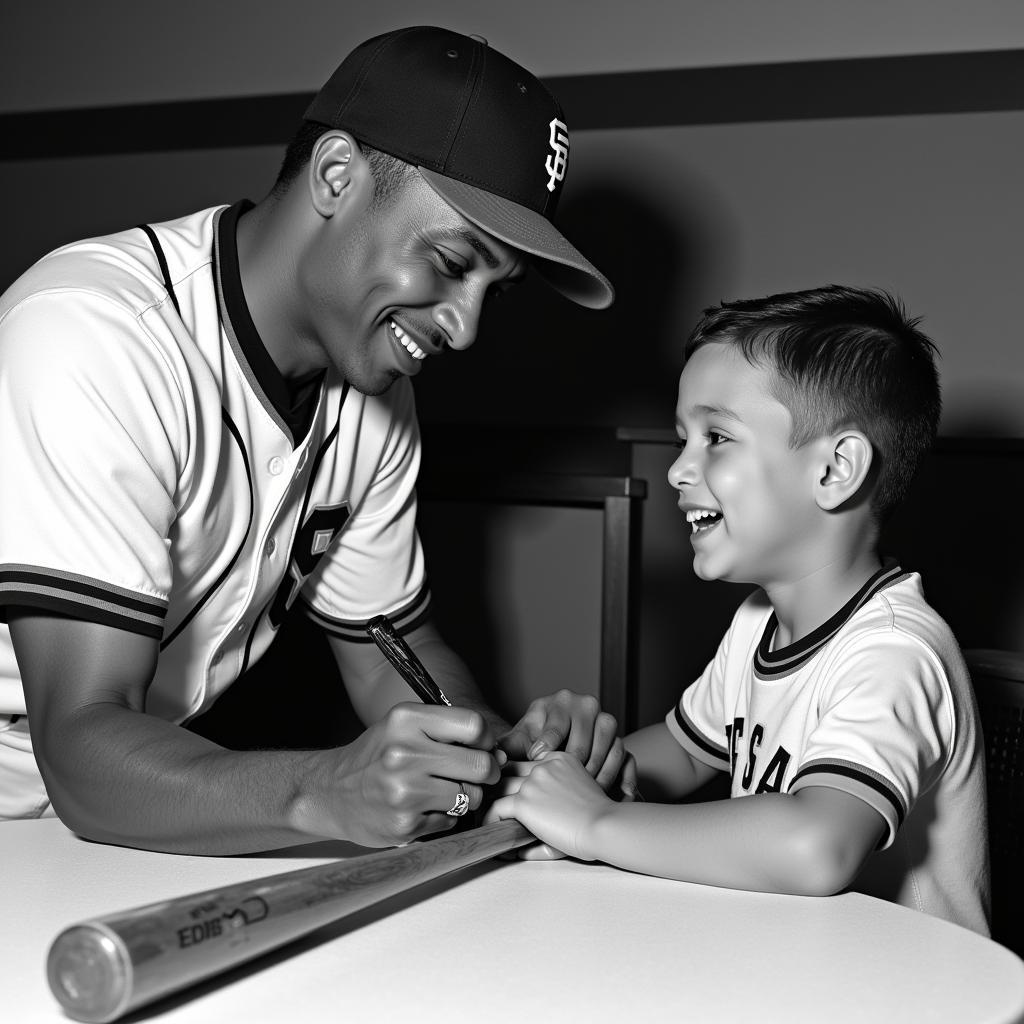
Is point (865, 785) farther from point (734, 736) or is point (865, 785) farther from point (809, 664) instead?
point (734, 736)

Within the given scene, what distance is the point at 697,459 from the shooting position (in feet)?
3.91

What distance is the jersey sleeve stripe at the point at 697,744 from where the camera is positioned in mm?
1314

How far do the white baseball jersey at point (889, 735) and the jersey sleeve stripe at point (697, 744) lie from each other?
0.17ft

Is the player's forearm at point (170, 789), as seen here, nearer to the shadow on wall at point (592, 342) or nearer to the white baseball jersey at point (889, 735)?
the white baseball jersey at point (889, 735)

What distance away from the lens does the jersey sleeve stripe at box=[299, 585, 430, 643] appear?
1.55 metres

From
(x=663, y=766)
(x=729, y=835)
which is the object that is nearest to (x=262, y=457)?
(x=663, y=766)

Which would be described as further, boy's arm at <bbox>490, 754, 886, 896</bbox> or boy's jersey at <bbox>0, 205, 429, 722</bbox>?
boy's jersey at <bbox>0, 205, 429, 722</bbox>

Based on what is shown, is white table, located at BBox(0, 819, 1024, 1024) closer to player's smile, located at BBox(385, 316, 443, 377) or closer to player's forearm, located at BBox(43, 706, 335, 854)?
player's forearm, located at BBox(43, 706, 335, 854)

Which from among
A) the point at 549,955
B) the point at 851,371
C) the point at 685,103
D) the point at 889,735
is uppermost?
the point at 685,103

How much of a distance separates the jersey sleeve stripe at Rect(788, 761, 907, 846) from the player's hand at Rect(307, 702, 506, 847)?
26 centimetres

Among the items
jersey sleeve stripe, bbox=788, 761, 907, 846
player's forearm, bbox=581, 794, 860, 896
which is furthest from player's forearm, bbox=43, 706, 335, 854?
jersey sleeve stripe, bbox=788, 761, 907, 846

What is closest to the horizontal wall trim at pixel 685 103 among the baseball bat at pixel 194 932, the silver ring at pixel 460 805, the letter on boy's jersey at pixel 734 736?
the letter on boy's jersey at pixel 734 736

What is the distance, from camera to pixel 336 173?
124cm

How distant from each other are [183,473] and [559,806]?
492 millimetres
